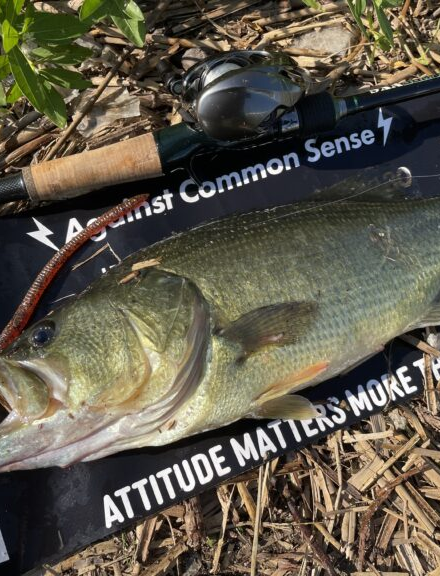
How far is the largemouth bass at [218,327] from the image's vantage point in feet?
7.86

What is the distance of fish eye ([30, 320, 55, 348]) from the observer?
2.42 m

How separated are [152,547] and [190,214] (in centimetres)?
194

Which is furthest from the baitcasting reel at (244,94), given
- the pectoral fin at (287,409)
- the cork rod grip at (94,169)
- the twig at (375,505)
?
the twig at (375,505)

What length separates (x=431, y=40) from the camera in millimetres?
3605

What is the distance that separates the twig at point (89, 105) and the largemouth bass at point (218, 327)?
111cm

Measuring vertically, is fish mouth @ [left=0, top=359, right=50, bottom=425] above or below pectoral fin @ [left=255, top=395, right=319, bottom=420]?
above

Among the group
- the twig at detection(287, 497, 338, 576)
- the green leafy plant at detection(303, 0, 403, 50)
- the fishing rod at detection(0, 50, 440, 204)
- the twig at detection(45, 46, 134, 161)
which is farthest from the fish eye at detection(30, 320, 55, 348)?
the green leafy plant at detection(303, 0, 403, 50)

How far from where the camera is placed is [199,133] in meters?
2.96

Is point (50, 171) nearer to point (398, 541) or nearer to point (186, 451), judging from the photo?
point (186, 451)

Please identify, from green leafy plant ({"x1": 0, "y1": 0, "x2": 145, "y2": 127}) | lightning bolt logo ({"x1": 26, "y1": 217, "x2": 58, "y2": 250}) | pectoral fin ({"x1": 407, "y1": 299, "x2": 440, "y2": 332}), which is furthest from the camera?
lightning bolt logo ({"x1": 26, "y1": 217, "x2": 58, "y2": 250})

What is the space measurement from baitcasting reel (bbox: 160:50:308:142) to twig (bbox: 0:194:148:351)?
0.66 meters

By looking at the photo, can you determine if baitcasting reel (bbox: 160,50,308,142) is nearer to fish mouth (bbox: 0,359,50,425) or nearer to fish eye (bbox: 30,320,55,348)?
fish eye (bbox: 30,320,55,348)

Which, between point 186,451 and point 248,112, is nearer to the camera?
point 248,112

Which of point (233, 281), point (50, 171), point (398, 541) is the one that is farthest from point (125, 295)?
point (398, 541)
